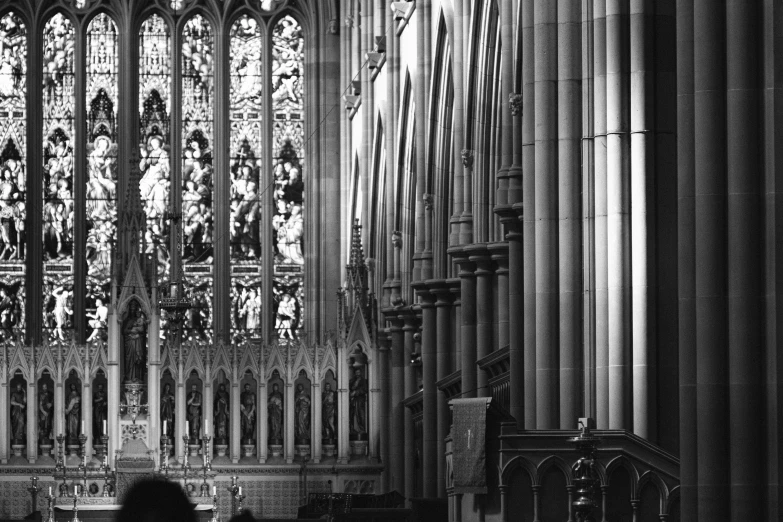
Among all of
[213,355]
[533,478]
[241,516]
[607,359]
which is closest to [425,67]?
[213,355]

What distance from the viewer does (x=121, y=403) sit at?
131 ft

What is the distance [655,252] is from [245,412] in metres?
19.4

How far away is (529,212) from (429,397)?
38.5 feet

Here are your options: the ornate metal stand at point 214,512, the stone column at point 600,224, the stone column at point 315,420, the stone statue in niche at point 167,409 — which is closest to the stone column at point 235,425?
the stone statue in niche at point 167,409

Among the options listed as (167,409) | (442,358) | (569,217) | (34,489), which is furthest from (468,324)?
(34,489)

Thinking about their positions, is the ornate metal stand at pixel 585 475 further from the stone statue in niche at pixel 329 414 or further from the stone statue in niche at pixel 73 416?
the stone statue in niche at pixel 73 416

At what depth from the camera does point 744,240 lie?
16.9m

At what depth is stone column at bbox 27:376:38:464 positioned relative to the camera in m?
39.5

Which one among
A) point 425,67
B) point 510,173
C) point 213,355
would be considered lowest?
point 213,355

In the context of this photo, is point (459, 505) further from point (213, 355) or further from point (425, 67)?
point (213, 355)

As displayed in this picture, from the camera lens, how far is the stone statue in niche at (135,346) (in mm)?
40125

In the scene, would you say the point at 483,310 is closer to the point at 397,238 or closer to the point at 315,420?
the point at 397,238

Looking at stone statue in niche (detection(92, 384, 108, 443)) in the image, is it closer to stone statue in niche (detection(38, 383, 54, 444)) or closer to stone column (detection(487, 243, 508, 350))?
stone statue in niche (detection(38, 383, 54, 444))

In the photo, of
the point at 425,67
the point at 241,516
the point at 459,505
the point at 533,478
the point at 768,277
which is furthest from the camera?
the point at 425,67
